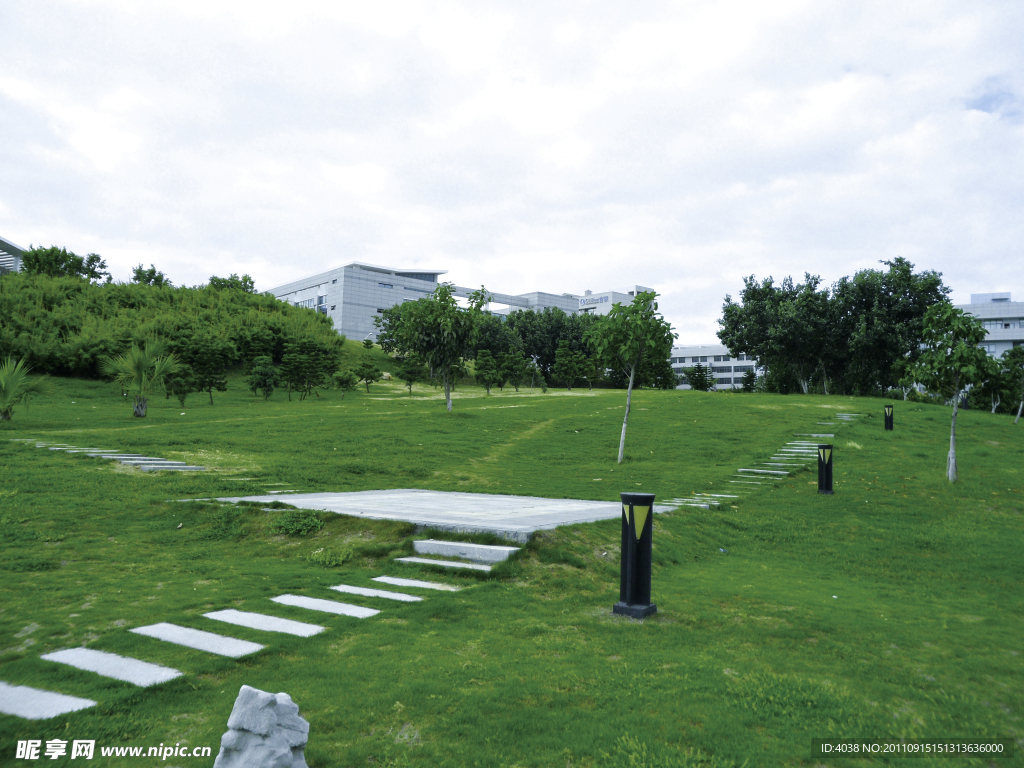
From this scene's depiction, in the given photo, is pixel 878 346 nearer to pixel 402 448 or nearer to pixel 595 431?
pixel 595 431

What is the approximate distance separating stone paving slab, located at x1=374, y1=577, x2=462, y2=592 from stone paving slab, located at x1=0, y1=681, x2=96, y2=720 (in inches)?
127

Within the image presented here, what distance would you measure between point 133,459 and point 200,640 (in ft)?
37.8

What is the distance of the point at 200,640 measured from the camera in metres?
4.71

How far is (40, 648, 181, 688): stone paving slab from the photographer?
3.97 metres

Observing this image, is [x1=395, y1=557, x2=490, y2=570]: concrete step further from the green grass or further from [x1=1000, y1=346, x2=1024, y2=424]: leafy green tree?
[x1=1000, y1=346, x2=1024, y2=424]: leafy green tree

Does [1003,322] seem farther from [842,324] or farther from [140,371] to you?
[140,371]

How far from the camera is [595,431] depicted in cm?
2628

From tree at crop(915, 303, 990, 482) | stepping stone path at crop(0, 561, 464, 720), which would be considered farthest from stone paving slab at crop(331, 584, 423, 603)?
tree at crop(915, 303, 990, 482)

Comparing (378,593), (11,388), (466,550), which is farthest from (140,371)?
(378,593)

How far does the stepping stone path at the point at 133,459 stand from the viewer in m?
13.7

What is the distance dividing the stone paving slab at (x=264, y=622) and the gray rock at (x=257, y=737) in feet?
7.16

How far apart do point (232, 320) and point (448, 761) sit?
62498 millimetres

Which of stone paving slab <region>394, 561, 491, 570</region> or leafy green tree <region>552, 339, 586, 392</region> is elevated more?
leafy green tree <region>552, 339, 586, 392</region>

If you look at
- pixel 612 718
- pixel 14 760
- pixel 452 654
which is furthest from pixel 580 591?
pixel 14 760
